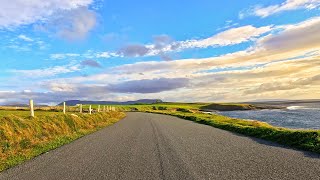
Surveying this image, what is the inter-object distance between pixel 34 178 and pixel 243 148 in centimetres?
976

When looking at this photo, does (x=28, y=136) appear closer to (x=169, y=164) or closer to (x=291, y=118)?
(x=169, y=164)

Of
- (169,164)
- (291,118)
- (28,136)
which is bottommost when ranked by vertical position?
(291,118)

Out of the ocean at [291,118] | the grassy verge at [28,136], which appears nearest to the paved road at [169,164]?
the grassy verge at [28,136]

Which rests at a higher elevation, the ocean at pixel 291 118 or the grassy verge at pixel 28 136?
the grassy verge at pixel 28 136

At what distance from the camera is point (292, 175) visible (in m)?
9.70

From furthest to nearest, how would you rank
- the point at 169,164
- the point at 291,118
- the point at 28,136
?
the point at 291,118 < the point at 28,136 < the point at 169,164

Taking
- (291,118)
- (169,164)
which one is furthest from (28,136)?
(291,118)

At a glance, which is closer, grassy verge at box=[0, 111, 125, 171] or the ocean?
grassy verge at box=[0, 111, 125, 171]

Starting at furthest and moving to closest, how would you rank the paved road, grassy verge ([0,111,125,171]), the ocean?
the ocean → grassy verge ([0,111,125,171]) → the paved road

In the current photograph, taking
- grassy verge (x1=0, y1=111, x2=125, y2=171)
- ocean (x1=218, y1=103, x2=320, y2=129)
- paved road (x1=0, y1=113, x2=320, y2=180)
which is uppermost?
grassy verge (x1=0, y1=111, x2=125, y2=171)

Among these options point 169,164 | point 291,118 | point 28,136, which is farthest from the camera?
point 291,118

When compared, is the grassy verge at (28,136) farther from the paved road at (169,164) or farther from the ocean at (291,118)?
the ocean at (291,118)

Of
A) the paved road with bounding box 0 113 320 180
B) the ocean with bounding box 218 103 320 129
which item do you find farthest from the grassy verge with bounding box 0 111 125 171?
the ocean with bounding box 218 103 320 129

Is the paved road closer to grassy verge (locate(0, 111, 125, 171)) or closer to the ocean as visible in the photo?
grassy verge (locate(0, 111, 125, 171))
